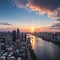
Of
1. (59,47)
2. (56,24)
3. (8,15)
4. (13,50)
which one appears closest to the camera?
(13,50)

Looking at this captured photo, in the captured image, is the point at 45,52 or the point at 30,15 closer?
the point at 30,15

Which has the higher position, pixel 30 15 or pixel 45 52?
pixel 30 15

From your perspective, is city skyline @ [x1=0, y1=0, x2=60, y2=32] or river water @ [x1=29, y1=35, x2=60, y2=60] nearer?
city skyline @ [x1=0, y1=0, x2=60, y2=32]

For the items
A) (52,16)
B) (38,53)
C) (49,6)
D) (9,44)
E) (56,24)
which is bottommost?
(38,53)

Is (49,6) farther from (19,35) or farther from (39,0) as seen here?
(19,35)

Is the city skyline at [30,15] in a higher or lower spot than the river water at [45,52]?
higher

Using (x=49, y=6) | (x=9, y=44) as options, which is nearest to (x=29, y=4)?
(x=49, y=6)

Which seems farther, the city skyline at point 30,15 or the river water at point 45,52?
the river water at point 45,52

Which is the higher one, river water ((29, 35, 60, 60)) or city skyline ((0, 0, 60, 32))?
city skyline ((0, 0, 60, 32))
